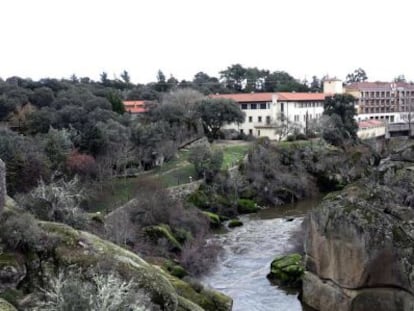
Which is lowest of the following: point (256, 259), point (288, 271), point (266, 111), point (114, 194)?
point (256, 259)

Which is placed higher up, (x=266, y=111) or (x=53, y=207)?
(x=266, y=111)

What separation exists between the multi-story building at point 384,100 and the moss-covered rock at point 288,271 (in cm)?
7651

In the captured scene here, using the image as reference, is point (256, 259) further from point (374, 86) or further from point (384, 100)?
point (384, 100)

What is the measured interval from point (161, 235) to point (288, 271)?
958 cm

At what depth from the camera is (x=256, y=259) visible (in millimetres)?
35312

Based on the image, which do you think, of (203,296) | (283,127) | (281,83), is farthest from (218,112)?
(281,83)

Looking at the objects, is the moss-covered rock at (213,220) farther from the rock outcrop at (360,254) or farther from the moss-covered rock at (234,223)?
the rock outcrop at (360,254)

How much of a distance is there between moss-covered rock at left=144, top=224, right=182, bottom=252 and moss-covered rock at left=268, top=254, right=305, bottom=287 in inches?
277

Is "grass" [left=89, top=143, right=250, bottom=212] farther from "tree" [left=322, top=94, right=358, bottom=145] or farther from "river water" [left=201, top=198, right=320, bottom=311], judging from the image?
"tree" [left=322, top=94, right=358, bottom=145]

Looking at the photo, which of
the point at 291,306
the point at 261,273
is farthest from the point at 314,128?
the point at 291,306

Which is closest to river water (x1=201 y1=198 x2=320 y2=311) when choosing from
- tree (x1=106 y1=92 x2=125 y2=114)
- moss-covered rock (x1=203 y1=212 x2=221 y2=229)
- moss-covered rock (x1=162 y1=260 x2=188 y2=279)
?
moss-covered rock (x1=203 y1=212 x2=221 y2=229)

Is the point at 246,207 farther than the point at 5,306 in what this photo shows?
Yes

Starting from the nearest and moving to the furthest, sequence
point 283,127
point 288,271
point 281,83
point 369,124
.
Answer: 1. point 288,271
2. point 283,127
3. point 369,124
4. point 281,83

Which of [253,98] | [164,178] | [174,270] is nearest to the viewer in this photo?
[174,270]
